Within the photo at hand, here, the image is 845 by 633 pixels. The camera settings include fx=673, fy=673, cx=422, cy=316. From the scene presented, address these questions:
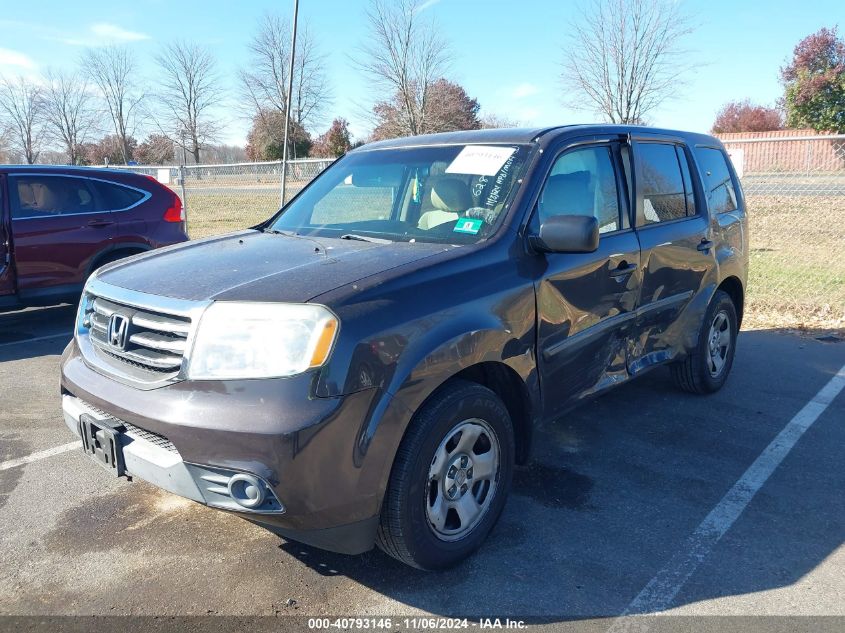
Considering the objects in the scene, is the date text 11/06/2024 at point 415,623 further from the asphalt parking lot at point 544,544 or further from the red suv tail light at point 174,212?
the red suv tail light at point 174,212

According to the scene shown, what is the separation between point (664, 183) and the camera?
434cm

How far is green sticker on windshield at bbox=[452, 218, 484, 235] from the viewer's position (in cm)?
316

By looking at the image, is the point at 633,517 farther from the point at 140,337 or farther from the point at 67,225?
the point at 67,225

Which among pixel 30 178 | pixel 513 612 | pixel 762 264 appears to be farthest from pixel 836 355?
pixel 30 178

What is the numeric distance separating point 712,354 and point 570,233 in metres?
2.69

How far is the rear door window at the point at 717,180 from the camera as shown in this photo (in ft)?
15.9

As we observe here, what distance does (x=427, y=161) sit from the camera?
3738mm

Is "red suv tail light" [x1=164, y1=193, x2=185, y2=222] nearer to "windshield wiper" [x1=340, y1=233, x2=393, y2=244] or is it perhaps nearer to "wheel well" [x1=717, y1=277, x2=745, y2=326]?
"windshield wiper" [x1=340, y1=233, x2=393, y2=244]

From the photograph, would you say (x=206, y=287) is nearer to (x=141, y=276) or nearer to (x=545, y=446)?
(x=141, y=276)

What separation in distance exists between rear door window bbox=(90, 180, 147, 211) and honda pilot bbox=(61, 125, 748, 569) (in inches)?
164

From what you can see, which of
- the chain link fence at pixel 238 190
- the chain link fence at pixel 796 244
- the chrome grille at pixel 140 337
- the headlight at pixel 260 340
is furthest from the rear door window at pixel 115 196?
the chain link fence at pixel 796 244

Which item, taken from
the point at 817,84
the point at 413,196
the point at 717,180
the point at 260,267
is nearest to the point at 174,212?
the point at 413,196

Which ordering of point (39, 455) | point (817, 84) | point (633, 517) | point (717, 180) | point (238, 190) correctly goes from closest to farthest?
point (633, 517)
point (39, 455)
point (717, 180)
point (238, 190)
point (817, 84)

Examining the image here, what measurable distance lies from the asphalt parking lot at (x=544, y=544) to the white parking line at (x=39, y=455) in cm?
3
